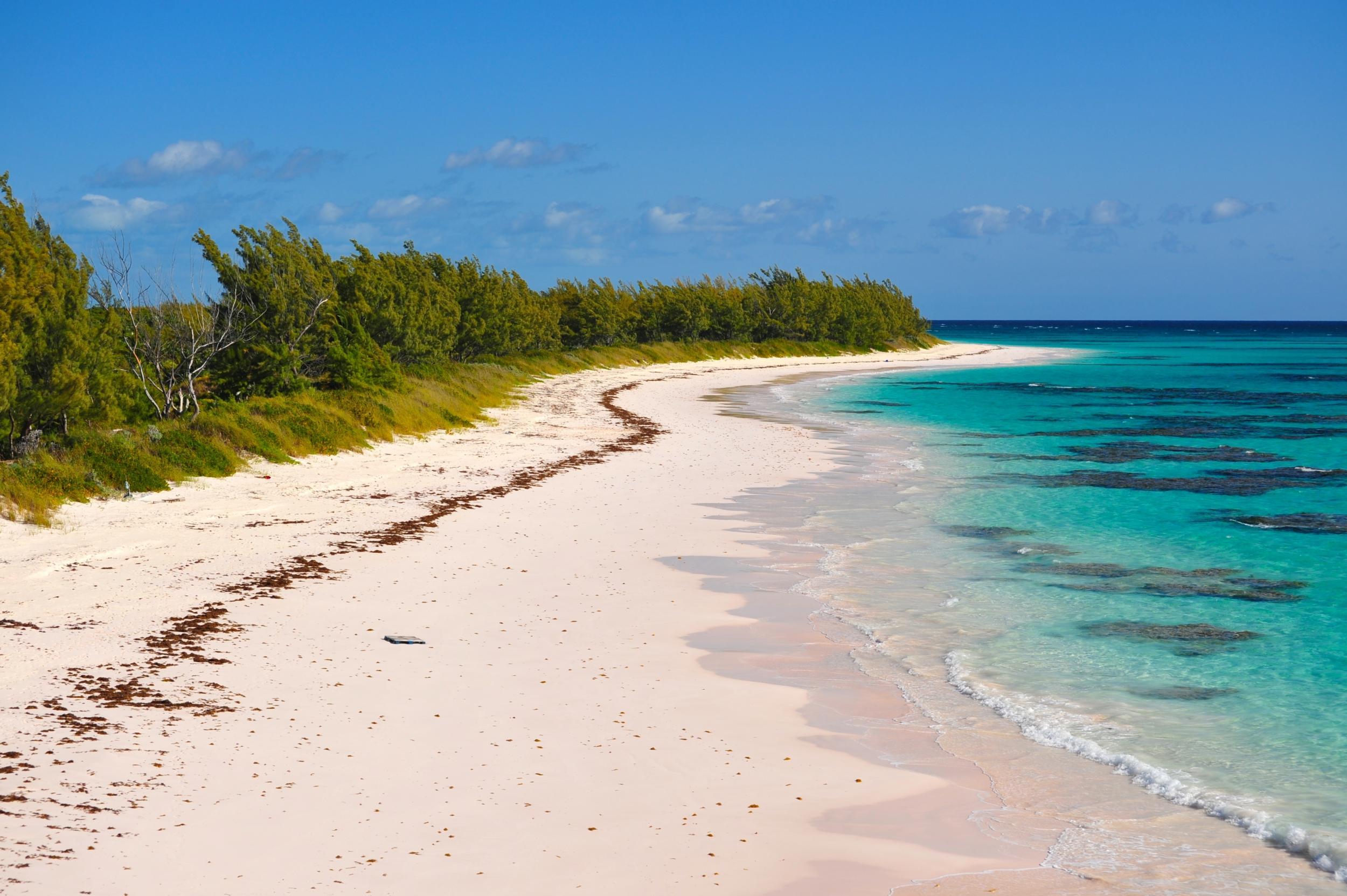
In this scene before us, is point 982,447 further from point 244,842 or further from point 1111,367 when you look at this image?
point 1111,367

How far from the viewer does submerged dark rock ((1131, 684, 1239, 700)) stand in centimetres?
934

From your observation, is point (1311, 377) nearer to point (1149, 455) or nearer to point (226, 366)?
point (1149, 455)

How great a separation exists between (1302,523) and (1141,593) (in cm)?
758

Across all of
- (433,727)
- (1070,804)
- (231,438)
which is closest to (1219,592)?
(1070,804)

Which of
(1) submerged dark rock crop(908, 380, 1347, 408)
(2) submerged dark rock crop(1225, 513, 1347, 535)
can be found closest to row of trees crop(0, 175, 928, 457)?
(2) submerged dark rock crop(1225, 513, 1347, 535)

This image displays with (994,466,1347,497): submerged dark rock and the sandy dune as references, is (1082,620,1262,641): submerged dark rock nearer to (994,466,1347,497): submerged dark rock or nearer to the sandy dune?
the sandy dune

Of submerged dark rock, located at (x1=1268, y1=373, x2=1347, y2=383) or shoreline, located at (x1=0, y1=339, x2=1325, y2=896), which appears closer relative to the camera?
shoreline, located at (x1=0, y1=339, x2=1325, y2=896)

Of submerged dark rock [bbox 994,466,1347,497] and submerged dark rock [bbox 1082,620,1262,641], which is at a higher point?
submerged dark rock [bbox 994,466,1347,497]

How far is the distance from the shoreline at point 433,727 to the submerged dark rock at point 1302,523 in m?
9.55

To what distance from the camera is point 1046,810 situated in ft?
22.5

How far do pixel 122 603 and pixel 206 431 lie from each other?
958 centimetres

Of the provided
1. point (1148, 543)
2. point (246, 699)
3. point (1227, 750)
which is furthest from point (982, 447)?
point (246, 699)

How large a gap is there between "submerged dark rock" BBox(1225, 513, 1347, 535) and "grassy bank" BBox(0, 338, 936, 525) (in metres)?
16.8

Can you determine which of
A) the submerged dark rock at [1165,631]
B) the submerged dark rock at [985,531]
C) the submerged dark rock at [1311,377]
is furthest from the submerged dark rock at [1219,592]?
the submerged dark rock at [1311,377]
